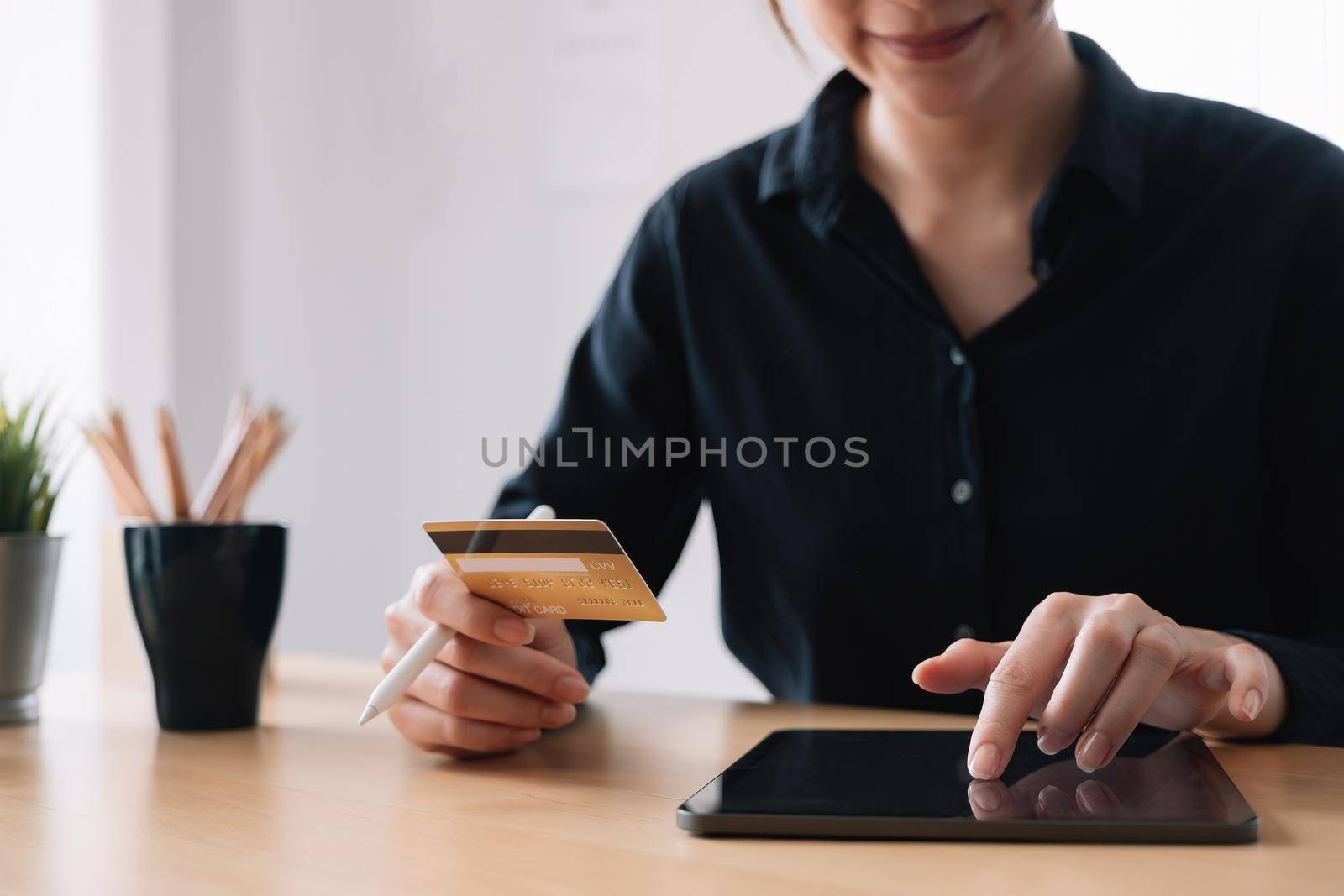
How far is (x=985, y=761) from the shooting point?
56 cm

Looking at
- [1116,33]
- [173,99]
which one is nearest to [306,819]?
[1116,33]

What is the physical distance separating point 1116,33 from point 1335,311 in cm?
74

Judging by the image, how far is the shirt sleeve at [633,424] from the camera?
3.40ft

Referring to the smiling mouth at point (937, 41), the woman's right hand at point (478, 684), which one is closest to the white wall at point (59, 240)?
the woman's right hand at point (478, 684)

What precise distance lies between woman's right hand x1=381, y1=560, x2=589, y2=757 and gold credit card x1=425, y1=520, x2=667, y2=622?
0.6 inches

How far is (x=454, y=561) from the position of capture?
2.24ft

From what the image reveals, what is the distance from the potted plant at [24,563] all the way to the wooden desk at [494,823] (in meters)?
0.03

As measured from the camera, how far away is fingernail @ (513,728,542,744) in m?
0.73

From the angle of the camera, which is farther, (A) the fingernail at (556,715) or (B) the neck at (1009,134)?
(B) the neck at (1009,134)

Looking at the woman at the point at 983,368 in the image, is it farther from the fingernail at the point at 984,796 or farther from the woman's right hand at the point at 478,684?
the fingernail at the point at 984,796

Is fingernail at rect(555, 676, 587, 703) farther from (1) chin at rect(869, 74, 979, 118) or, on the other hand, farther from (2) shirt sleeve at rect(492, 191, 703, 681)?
(1) chin at rect(869, 74, 979, 118)

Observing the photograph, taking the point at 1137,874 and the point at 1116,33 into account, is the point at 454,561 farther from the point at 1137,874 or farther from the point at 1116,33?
the point at 1116,33

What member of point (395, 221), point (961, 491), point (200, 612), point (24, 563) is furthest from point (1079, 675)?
point (395, 221)

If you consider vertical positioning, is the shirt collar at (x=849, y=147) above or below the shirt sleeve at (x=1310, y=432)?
above
